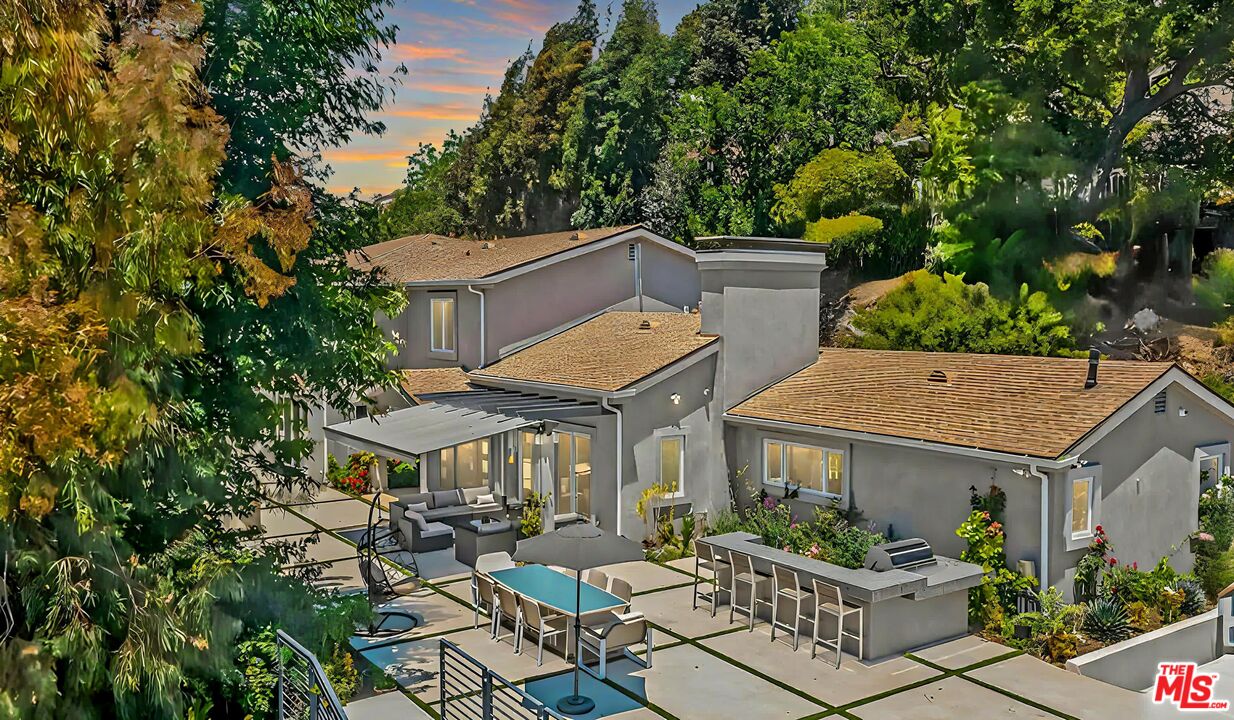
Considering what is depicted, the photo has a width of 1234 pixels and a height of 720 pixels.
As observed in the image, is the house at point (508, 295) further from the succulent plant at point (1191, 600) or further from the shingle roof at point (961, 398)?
the succulent plant at point (1191, 600)

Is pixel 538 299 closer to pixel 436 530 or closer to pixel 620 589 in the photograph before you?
pixel 436 530

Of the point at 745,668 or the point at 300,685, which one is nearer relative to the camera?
the point at 300,685

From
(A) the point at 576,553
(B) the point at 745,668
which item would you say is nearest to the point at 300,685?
(A) the point at 576,553

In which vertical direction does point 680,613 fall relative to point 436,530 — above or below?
below

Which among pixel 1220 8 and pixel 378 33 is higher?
pixel 1220 8

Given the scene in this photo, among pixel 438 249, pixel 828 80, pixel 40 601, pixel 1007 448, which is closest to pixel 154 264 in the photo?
pixel 40 601

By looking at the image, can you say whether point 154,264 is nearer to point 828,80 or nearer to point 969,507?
point 969,507
